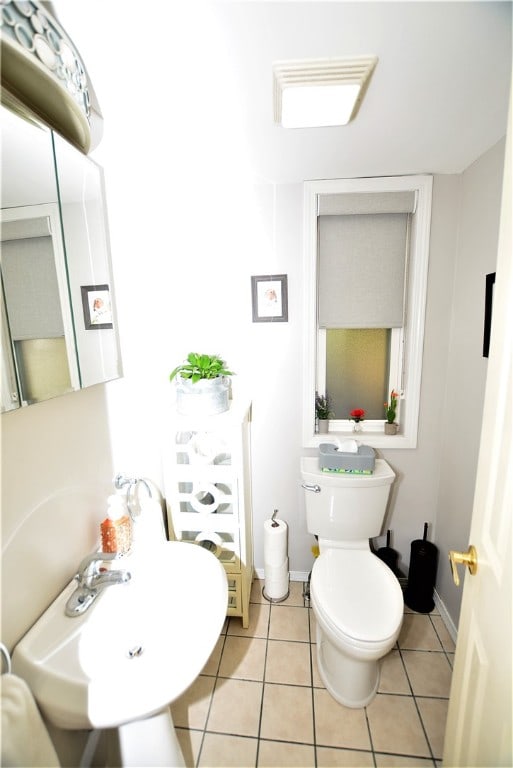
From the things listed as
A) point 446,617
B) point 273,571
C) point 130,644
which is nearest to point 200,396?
point 130,644

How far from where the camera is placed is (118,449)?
1223mm

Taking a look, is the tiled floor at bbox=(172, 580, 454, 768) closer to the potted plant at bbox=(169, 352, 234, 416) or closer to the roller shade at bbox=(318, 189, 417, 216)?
the potted plant at bbox=(169, 352, 234, 416)

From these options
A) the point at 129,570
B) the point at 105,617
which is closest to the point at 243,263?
the point at 129,570

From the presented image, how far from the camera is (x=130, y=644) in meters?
0.80

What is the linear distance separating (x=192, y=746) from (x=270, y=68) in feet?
7.24

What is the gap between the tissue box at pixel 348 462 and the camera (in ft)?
4.91

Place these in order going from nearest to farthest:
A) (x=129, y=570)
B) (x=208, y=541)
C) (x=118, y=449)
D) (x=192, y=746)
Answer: (x=129, y=570), (x=192, y=746), (x=118, y=449), (x=208, y=541)

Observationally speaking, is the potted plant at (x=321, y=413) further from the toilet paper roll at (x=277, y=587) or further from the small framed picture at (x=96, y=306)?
the small framed picture at (x=96, y=306)

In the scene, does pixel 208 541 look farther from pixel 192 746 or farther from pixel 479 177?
pixel 479 177

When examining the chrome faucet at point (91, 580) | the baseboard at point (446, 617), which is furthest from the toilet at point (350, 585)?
the chrome faucet at point (91, 580)

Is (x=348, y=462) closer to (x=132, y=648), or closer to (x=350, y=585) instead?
(x=350, y=585)

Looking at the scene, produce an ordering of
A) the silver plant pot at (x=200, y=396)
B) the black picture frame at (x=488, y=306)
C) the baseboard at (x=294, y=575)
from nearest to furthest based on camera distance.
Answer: the black picture frame at (x=488, y=306), the silver plant pot at (x=200, y=396), the baseboard at (x=294, y=575)

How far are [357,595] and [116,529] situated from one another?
99 centimetres

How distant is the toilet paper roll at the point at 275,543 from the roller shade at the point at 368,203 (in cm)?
164
